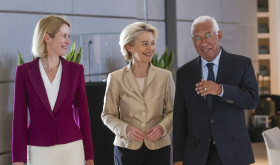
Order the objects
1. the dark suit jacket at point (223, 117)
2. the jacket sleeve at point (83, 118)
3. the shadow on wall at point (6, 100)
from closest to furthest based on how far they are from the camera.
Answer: the dark suit jacket at point (223, 117) < the jacket sleeve at point (83, 118) < the shadow on wall at point (6, 100)

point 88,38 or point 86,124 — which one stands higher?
point 88,38

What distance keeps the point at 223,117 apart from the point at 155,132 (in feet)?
1.78

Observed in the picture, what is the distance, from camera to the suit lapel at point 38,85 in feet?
9.99

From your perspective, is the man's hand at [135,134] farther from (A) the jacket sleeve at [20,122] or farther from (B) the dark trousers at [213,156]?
(A) the jacket sleeve at [20,122]

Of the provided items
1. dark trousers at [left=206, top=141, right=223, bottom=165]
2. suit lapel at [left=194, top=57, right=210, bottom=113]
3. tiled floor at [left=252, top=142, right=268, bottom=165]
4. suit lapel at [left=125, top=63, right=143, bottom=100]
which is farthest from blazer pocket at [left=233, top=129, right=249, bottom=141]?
tiled floor at [left=252, top=142, right=268, bottom=165]

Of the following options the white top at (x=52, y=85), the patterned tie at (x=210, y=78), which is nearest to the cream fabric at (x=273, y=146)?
the patterned tie at (x=210, y=78)

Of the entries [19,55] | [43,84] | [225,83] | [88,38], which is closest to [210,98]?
[225,83]

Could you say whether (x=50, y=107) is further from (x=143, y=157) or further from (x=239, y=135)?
(x=239, y=135)

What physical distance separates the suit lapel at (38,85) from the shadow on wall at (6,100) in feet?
5.81

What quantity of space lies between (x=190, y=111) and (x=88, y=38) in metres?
2.75

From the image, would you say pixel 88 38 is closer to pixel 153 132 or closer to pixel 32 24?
pixel 32 24

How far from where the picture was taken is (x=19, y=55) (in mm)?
4805

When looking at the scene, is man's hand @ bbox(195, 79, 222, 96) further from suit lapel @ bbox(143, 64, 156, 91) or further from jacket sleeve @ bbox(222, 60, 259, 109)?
suit lapel @ bbox(143, 64, 156, 91)

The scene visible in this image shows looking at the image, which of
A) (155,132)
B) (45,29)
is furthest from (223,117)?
(45,29)
